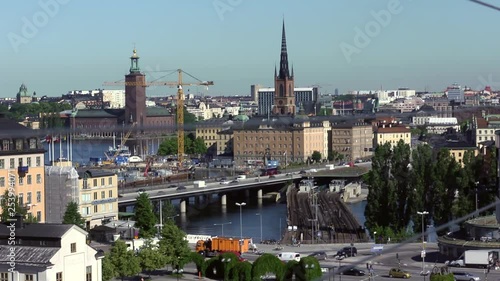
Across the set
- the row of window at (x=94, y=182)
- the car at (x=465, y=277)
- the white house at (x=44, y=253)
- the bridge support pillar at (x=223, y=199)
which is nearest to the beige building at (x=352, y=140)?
the bridge support pillar at (x=223, y=199)

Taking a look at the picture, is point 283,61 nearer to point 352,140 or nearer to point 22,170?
point 352,140

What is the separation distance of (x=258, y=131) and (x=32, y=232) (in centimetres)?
2119

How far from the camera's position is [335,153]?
26.9 metres

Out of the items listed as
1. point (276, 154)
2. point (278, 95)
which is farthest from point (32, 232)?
point (278, 95)

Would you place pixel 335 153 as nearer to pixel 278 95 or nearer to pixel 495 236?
pixel 278 95

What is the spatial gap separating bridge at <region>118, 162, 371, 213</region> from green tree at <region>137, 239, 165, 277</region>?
301 inches

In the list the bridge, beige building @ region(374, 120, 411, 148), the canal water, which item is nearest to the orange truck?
the canal water

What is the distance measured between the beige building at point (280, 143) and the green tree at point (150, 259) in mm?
18321

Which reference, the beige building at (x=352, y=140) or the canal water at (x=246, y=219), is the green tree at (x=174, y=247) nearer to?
the canal water at (x=246, y=219)

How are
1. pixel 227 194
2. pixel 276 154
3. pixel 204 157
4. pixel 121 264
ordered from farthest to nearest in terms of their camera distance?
pixel 204 157 < pixel 276 154 < pixel 227 194 < pixel 121 264

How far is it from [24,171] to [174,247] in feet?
8.75

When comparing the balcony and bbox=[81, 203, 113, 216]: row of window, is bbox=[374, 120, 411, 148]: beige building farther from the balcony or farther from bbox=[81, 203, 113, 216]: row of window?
the balcony

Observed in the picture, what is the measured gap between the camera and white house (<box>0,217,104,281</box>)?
5176mm

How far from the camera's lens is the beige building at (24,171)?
9.16m
